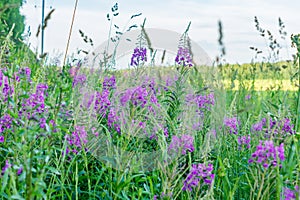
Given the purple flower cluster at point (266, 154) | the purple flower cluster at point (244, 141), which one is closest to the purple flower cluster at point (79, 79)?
the purple flower cluster at point (244, 141)

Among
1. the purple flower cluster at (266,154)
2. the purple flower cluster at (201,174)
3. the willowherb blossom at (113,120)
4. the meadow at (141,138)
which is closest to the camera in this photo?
the purple flower cluster at (266,154)

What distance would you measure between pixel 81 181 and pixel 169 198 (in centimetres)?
65

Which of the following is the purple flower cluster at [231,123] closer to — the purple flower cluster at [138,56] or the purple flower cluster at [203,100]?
the purple flower cluster at [203,100]

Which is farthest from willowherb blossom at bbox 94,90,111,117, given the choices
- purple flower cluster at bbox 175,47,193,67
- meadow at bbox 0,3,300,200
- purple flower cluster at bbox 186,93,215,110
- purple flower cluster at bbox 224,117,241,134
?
purple flower cluster at bbox 224,117,241,134

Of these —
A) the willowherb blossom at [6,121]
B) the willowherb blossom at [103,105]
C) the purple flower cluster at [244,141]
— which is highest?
the willowherb blossom at [103,105]

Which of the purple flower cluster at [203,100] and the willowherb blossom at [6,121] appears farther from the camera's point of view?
the purple flower cluster at [203,100]

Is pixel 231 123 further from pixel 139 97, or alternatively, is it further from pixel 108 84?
pixel 108 84

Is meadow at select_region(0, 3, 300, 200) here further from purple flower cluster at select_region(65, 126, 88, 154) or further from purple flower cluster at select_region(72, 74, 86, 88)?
purple flower cluster at select_region(72, 74, 86, 88)

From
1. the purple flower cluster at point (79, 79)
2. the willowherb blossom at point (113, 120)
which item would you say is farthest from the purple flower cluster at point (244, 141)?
the purple flower cluster at point (79, 79)

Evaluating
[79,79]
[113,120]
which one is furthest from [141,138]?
[79,79]

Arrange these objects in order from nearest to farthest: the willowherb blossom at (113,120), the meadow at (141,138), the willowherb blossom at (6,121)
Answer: the meadow at (141,138), the willowherb blossom at (6,121), the willowherb blossom at (113,120)

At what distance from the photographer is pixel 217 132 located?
9.07 feet

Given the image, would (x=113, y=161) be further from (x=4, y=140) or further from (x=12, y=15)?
(x=12, y=15)

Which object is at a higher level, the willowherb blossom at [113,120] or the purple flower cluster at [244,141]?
the willowherb blossom at [113,120]
